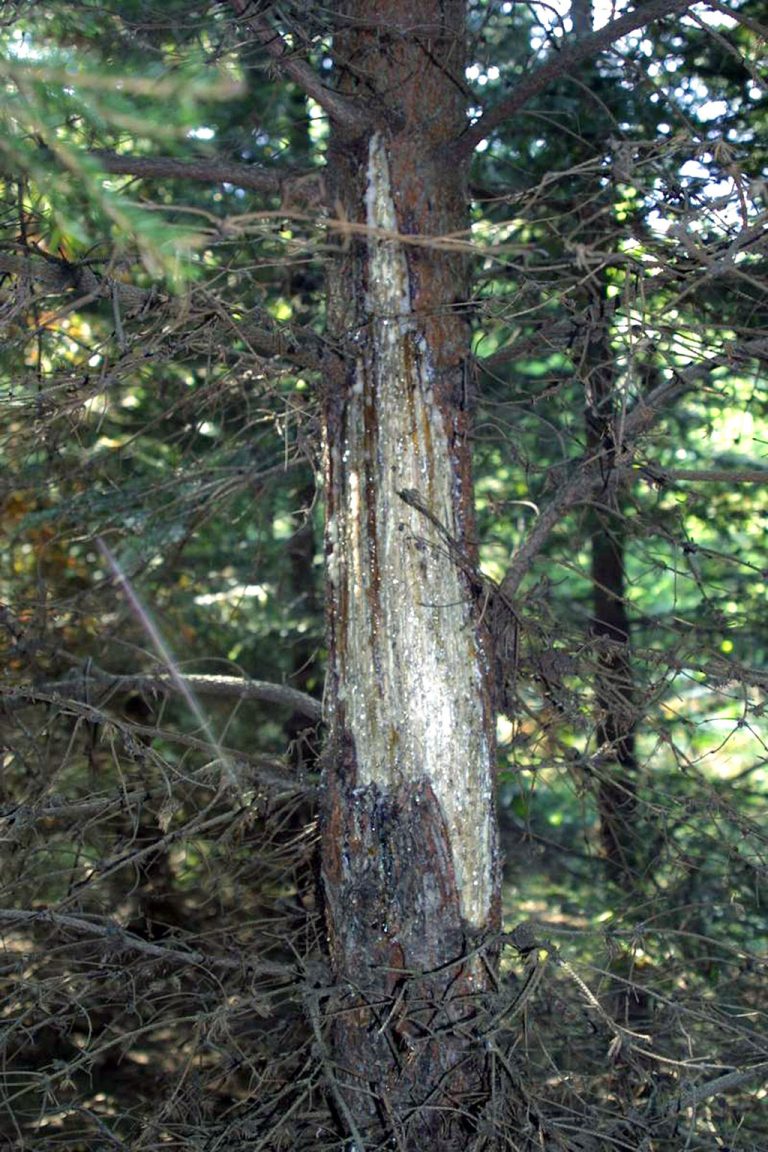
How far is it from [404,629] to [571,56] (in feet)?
6.58

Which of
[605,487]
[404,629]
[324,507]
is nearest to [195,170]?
[324,507]

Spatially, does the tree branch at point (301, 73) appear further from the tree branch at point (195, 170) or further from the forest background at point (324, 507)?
the tree branch at point (195, 170)

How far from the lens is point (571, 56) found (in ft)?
13.0

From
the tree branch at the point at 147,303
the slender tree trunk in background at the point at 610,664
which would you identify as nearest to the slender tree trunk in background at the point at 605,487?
the slender tree trunk in background at the point at 610,664

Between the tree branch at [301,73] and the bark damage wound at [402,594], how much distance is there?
0.13m

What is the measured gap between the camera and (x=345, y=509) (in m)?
4.11

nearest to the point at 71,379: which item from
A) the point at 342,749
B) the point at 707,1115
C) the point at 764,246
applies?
the point at 342,749

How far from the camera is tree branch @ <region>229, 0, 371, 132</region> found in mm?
3699

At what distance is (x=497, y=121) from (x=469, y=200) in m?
0.30

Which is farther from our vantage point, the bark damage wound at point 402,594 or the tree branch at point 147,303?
the bark damage wound at point 402,594

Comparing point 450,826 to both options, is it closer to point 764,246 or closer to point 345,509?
point 345,509

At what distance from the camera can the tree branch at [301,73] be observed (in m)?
3.70

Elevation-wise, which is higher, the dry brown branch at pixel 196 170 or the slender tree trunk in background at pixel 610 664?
the dry brown branch at pixel 196 170

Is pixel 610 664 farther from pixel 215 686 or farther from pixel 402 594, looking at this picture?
pixel 215 686
